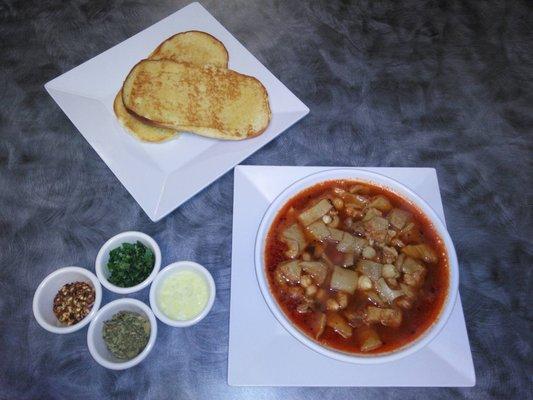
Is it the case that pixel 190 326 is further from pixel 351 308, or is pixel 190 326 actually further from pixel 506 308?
pixel 506 308

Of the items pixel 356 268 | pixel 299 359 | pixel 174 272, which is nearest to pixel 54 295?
pixel 174 272

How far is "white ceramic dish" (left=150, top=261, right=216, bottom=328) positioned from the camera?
216 centimetres

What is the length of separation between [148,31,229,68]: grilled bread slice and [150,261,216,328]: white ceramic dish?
1.42 meters

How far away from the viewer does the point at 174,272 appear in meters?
2.31

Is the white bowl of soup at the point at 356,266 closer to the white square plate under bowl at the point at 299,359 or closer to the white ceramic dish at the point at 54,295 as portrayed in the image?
the white square plate under bowl at the point at 299,359

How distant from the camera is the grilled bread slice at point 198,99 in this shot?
8.83 ft

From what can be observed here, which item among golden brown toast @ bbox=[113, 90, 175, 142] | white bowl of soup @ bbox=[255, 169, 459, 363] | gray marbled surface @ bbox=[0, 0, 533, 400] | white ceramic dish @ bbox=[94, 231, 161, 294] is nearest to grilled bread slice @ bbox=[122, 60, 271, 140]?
golden brown toast @ bbox=[113, 90, 175, 142]

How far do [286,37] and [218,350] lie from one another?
7.63ft

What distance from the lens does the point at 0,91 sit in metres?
3.01

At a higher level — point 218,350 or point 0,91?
point 0,91

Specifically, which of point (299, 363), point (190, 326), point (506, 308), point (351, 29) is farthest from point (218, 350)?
point (351, 29)

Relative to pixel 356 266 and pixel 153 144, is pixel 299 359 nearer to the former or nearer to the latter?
pixel 356 266

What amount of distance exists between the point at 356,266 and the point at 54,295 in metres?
1.59

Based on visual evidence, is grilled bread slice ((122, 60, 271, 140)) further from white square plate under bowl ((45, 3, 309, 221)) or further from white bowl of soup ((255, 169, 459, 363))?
white bowl of soup ((255, 169, 459, 363))
